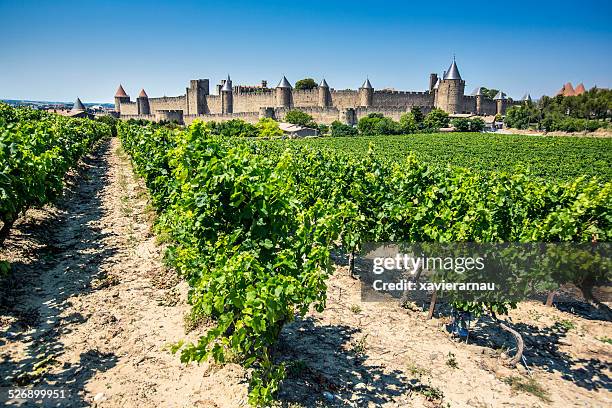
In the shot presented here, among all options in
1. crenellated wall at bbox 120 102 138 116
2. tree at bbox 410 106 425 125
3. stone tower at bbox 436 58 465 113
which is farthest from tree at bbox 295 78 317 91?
crenellated wall at bbox 120 102 138 116

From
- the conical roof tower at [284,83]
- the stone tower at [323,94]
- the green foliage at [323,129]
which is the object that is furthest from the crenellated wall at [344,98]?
the green foliage at [323,129]

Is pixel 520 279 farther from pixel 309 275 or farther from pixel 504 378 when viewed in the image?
pixel 309 275

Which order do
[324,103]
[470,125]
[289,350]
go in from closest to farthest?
[289,350]
[470,125]
[324,103]

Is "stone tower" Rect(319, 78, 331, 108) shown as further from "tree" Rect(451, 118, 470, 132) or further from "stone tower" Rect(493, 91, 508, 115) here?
"stone tower" Rect(493, 91, 508, 115)

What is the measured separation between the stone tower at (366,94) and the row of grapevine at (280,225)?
69.9 m

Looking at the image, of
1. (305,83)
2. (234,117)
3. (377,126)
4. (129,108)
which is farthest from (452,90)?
A: (129,108)

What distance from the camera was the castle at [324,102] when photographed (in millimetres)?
69188

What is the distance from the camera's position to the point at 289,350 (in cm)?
542

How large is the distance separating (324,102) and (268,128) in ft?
65.0

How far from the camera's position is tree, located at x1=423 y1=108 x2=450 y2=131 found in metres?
64.4

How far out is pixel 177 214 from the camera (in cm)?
562

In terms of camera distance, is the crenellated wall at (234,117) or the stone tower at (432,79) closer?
the crenellated wall at (234,117)

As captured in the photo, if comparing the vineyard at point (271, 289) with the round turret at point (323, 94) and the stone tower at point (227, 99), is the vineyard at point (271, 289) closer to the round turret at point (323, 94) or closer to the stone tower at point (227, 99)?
the round turret at point (323, 94)

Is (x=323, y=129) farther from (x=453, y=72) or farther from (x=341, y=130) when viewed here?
(x=453, y=72)
